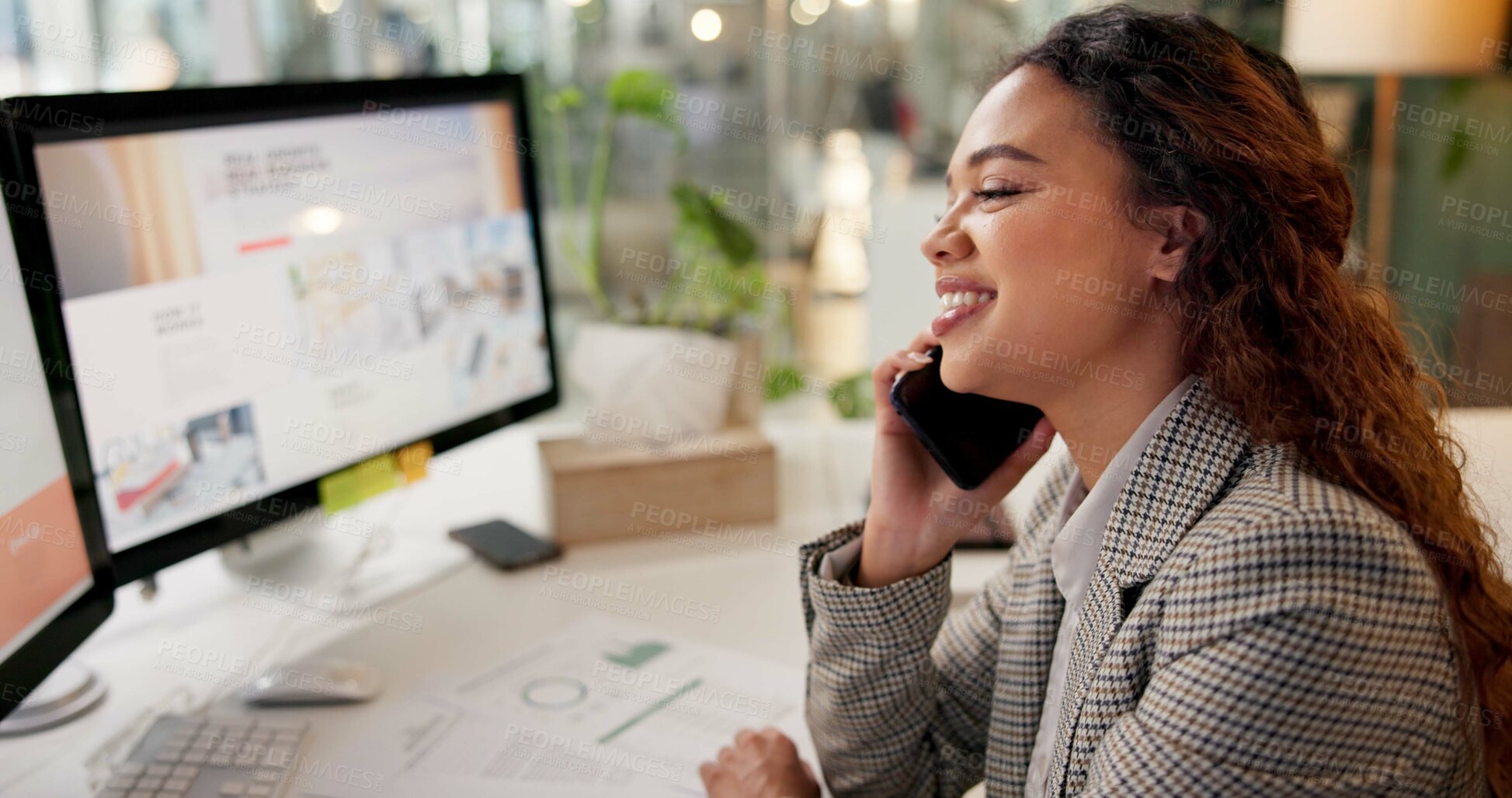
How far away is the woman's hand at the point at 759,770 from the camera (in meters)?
0.98

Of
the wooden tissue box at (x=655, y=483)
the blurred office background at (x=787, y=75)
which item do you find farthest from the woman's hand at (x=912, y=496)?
the blurred office background at (x=787, y=75)

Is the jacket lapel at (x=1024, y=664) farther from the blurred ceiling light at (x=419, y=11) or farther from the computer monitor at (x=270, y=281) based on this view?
the blurred ceiling light at (x=419, y=11)

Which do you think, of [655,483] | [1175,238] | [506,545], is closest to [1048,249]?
[1175,238]

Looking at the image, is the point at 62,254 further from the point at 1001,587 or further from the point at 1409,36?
the point at 1409,36

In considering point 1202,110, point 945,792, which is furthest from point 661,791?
point 1202,110

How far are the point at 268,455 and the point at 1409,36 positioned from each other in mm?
2581

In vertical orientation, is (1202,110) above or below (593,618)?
above

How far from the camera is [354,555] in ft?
4.75

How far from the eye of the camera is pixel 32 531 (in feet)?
2.99

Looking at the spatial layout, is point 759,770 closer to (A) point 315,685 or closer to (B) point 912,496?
(B) point 912,496

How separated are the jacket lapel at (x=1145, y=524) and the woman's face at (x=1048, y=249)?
7 centimetres

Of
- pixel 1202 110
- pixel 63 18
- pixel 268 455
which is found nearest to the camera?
pixel 1202 110

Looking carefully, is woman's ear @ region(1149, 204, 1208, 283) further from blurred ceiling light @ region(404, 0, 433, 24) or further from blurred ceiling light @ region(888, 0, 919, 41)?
blurred ceiling light @ region(888, 0, 919, 41)

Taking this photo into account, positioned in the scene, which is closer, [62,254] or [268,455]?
[62,254]
